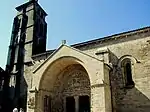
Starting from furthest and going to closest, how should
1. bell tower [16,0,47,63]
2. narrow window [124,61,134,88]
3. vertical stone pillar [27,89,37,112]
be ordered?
1. bell tower [16,0,47,63]
2. vertical stone pillar [27,89,37,112]
3. narrow window [124,61,134,88]

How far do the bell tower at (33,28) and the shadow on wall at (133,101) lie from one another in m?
11.8

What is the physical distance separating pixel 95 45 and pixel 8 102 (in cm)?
1145

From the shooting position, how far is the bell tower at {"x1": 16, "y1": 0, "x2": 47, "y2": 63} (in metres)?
24.7

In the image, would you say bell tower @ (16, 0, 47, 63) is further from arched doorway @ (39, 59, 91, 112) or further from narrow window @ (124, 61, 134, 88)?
narrow window @ (124, 61, 134, 88)

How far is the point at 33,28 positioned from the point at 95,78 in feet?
42.1

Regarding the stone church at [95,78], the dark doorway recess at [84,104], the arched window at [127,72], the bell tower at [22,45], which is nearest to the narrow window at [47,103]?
the stone church at [95,78]

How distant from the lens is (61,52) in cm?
1836

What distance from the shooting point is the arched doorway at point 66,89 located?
61.0 feet

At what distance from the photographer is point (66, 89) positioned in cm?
1986

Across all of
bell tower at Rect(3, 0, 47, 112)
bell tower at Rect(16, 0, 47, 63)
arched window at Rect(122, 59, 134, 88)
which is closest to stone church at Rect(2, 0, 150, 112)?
arched window at Rect(122, 59, 134, 88)

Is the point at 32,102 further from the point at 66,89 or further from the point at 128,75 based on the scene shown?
the point at 128,75

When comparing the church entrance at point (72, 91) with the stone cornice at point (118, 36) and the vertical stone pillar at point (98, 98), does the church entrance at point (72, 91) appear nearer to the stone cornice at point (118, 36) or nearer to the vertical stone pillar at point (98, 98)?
the stone cornice at point (118, 36)

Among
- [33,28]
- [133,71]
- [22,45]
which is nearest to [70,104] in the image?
[133,71]

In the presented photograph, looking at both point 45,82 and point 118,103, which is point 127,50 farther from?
point 45,82
